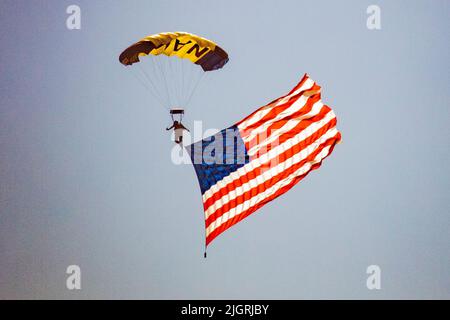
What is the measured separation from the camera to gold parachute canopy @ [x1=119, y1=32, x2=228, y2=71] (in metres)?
25.8

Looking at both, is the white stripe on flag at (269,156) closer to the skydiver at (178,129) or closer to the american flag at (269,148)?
the american flag at (269,148)

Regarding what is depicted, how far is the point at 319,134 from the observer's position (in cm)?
2630


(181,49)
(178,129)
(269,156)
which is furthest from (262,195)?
(181,49)

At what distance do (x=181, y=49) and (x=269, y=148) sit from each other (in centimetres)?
448

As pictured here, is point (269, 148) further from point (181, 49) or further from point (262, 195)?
point (181, 49)

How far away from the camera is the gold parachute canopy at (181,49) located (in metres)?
25.8

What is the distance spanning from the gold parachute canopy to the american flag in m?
2.74

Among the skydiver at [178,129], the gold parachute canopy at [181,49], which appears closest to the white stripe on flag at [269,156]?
the skydiver at [178,129]

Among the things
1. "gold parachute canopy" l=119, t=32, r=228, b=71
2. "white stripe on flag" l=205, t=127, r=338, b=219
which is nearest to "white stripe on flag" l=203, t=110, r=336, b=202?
"white stripe on flag" l=205, t=127, r=338, b=219

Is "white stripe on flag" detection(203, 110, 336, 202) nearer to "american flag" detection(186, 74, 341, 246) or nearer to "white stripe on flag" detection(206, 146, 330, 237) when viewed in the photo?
"american flag" detection(186, 74, 341, 246)
